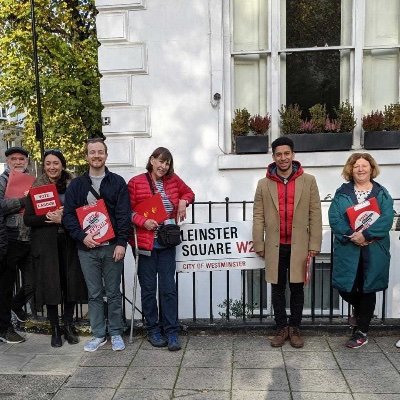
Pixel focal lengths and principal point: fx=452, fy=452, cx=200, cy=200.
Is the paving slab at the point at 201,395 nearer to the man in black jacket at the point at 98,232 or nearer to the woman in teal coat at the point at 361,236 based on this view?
the man in black jacket at the point at 98,232

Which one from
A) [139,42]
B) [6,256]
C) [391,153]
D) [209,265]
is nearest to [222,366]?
[209,265]

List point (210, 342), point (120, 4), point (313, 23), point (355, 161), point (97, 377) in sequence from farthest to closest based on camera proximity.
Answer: point (313, 23) < point (120, 4) < point (210, 342) < point (355, 161) < point (97, 377)

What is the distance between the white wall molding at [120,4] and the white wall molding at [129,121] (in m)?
1.26

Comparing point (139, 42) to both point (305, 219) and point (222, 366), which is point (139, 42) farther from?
point (222, 366)

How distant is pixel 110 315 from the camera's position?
14.6 feet

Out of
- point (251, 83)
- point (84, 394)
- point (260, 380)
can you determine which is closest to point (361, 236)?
point (260, 380)

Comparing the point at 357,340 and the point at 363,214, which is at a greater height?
the point at 363,214

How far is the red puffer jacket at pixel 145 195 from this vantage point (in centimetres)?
423

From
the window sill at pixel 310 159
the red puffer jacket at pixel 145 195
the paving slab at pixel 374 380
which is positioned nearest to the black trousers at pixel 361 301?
the paving slab at pixel 374 380

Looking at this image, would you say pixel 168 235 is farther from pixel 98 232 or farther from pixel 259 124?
pixel 259 124

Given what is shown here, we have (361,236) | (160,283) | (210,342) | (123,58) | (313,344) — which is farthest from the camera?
(123,58)

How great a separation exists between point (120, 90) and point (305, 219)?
318 cm

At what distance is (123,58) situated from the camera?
5934mm

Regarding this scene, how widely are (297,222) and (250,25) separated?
3.18 m
